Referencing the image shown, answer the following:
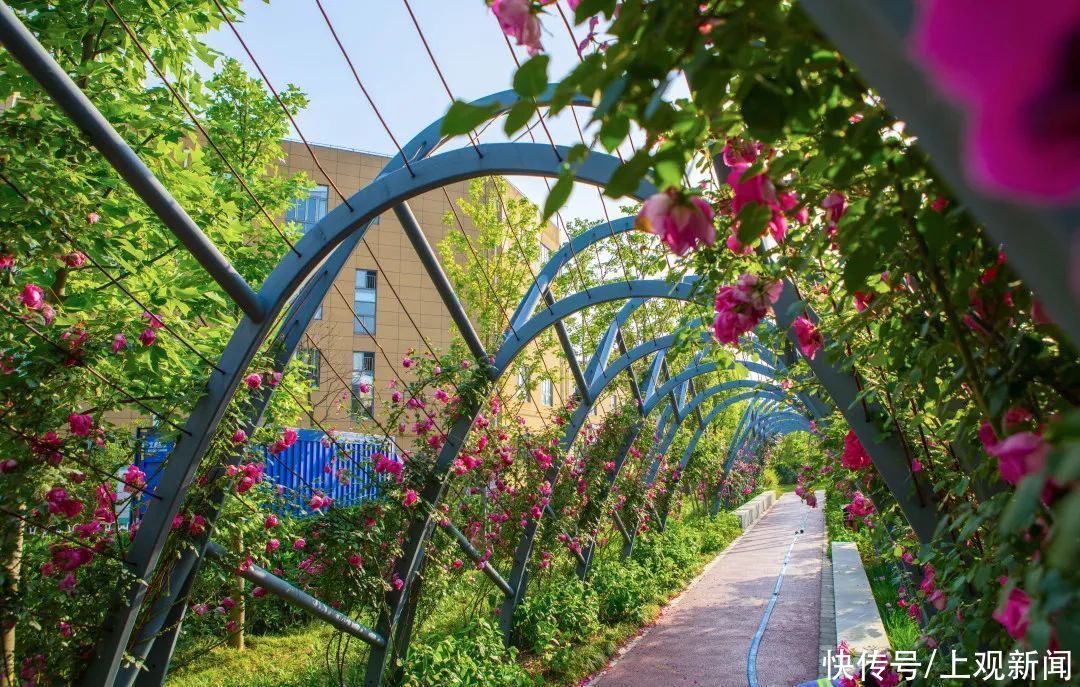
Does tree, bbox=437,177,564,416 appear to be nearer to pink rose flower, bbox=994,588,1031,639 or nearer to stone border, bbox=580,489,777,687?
stone border, bbox=580,489,777,687

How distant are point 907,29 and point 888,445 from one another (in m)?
2.29

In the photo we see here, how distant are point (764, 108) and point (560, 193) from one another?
0.28 m

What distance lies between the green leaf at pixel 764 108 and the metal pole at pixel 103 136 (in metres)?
2.53

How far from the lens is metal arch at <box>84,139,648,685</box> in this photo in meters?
3.22

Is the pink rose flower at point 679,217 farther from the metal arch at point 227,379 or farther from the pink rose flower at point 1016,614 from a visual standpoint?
the metal arch at point 227,379

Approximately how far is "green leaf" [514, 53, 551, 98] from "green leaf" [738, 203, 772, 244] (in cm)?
45

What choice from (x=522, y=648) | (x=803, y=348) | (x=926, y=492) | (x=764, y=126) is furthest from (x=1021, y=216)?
(x=522, y=648)

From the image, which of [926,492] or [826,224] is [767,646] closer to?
[926,492]

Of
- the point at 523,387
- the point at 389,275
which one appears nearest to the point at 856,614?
the point at 523,387

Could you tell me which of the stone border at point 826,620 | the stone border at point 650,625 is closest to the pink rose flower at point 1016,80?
the stone border at point 826,620

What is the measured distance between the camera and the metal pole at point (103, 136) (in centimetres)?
244

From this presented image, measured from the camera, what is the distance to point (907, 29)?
0.48 m

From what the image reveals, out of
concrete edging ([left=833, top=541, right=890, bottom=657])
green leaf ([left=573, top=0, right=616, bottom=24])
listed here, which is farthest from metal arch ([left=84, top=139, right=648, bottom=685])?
concrete edging ([left=833, top=541, right=890, bottom=657])

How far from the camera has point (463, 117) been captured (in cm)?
84
